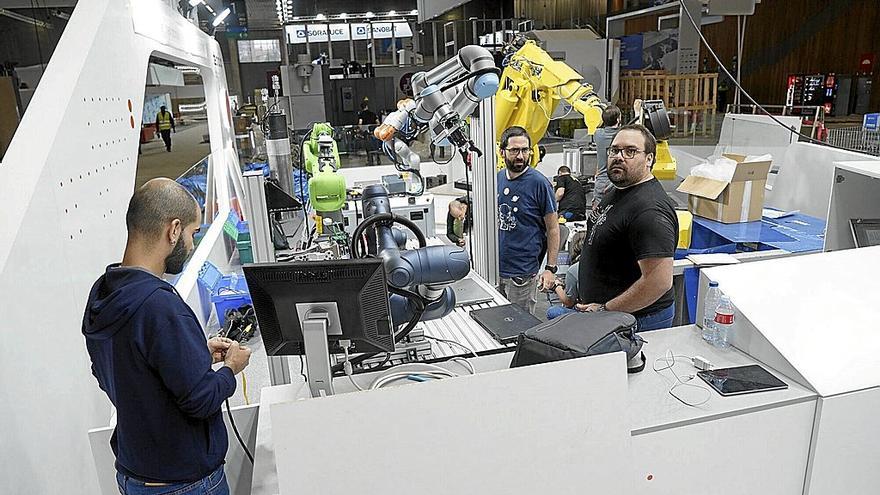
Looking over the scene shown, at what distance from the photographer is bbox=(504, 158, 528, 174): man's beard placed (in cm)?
375

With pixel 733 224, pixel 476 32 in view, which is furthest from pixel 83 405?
pixel 476 32

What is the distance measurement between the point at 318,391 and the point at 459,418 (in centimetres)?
41

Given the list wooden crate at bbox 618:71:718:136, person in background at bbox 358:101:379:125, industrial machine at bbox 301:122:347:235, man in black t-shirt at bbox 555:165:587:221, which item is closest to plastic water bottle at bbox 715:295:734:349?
industrial machine at bbox 301:122:347:235

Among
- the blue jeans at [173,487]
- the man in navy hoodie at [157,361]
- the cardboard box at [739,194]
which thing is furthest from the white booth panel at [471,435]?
the cardboard box at [739,194]

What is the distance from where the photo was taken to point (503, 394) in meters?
1.49

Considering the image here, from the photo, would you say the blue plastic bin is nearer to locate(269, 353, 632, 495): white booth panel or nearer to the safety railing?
locate(269, 353, 632, 495): white booth panel

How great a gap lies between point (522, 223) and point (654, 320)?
1.20 metres

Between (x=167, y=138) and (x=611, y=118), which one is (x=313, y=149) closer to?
(x=167, y=138)

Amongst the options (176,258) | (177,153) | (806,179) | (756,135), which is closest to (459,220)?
(176,258)

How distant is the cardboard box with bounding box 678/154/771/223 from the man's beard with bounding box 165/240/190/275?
4167 mm

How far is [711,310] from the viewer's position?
7.09 feet

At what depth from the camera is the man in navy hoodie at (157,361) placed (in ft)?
5.09

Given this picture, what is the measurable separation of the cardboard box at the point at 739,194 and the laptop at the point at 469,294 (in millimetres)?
2583

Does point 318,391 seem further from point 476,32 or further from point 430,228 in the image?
point 476,32
